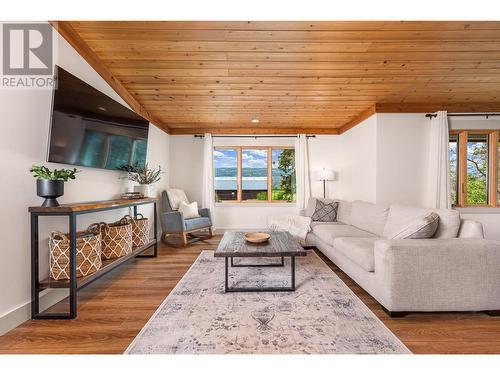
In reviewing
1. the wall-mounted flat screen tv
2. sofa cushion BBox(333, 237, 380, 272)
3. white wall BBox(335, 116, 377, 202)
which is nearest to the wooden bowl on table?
sofa cushion BBox(333, 237, 380, 272)

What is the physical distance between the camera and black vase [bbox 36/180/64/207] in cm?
190

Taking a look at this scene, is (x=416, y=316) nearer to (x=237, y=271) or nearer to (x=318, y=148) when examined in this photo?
(x=237, y=271)

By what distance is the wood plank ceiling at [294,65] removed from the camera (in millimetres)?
2422

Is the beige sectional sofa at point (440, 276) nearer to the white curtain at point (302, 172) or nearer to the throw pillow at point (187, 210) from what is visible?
the white curtain at point (302, 172)

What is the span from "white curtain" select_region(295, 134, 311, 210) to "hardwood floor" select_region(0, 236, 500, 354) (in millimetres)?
2884

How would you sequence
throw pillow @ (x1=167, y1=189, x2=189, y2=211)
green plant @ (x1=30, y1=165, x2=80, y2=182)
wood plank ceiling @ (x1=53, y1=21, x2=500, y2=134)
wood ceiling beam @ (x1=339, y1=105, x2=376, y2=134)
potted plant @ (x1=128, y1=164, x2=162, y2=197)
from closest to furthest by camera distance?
1. green plant @ (x1=30, y1=165, x2=80, y2=182)
2. wood plank ceiling @ (x1=53, y1=21, x2=500, y2=134)
3. potted plant @ (x1=128, y1=164, x2=162, y2=197)
4. wood ceiling beam @ (x1=339, y1=105, x2=376, y2=134)
5. throw pillow @ (x1=167, y1=189, x2=189, y2=211)

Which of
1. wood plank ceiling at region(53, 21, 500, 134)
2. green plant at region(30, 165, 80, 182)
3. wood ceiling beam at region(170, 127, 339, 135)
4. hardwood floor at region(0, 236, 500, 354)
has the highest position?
wood plank ceiling at region(53, 21, 500, 134)

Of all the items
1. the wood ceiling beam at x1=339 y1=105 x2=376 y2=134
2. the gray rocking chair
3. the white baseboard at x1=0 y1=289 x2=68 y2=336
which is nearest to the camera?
the white baseboard at x1=0 y1=289 x2=68 y2=336

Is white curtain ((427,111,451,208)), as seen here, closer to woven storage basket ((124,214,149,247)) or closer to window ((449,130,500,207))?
window ((449,130,500,207))

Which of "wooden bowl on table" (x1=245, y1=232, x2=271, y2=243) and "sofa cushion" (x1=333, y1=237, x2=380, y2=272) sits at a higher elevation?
"wooden bowl on table" (x1=245, y1=232, x2=271, y2=243)

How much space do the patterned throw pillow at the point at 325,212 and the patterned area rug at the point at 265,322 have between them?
1.69 metres

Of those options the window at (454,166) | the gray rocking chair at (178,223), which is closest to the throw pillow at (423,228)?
the window at (454,166)
